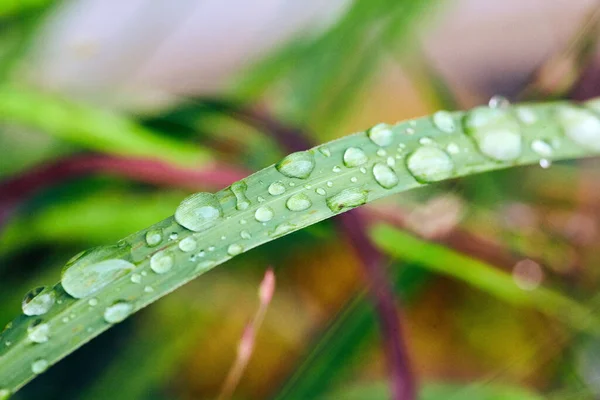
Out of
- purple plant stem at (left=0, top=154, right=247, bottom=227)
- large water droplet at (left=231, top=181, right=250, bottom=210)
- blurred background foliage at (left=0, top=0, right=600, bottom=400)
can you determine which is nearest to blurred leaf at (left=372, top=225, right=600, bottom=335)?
blurred background foliage at (left=0, top=0, right=600, bottom=400)

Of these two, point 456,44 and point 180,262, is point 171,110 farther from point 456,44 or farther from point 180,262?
point 456,44

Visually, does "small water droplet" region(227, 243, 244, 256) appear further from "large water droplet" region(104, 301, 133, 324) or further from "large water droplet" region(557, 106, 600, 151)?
"large water droplet" region(557, 106, 600, 151)

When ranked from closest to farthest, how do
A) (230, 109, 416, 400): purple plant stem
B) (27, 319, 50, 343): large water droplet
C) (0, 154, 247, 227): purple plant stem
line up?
(27, 319, 50, 343): large water droplet
(230, 109, 416, 400): purple plant stem
(0, 154, 247, 227): purple plant stem

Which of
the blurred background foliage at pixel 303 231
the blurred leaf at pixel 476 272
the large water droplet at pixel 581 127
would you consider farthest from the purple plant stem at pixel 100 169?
the large water droplet at pixel 581 127

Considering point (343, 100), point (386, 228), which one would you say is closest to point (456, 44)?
point (343, 100)

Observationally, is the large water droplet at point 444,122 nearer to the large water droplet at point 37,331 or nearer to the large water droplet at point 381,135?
the large water droplet at point 381,135

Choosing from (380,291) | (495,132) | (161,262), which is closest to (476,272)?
(380,291)

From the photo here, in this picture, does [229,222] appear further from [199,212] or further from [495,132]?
[495,132]
